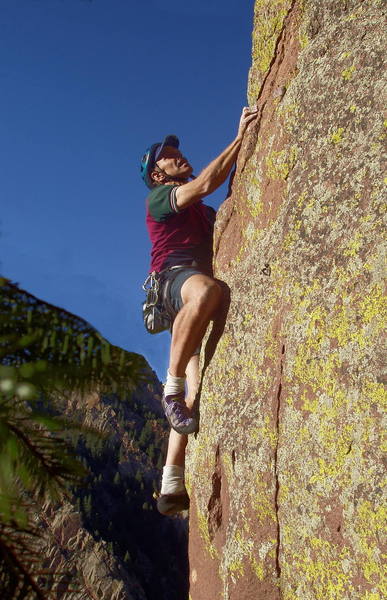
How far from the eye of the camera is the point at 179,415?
374 inches

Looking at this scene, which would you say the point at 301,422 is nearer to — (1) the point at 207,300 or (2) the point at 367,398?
(2) the point at 367,398

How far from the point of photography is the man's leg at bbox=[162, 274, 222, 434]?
930 cm

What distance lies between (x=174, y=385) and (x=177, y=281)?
5.57 ft

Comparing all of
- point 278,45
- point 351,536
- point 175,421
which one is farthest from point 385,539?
point 278,45

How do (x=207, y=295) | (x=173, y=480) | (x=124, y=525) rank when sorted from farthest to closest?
(x=124, y=525)
(x=173, y=480)
(x=207, y=295)

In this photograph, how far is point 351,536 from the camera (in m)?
6.24

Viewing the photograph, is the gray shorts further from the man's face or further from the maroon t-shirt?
the man's face

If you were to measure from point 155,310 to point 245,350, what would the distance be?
2.23 metres

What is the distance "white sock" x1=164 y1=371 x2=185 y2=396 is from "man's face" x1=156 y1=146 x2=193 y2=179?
3.79 meters

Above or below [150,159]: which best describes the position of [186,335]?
below

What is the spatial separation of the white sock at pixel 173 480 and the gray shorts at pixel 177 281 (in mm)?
2847

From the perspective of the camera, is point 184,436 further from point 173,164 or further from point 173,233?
point 173,164

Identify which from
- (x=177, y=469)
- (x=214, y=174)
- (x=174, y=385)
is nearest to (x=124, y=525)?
(x=177, y=469)

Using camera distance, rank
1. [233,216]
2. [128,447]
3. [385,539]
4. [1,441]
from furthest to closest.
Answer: [128,447], [233,216], [385,539], [1,441]
